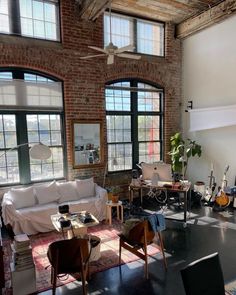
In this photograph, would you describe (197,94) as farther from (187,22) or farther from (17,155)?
(17,155)

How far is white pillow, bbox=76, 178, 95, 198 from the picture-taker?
5602 millimetres

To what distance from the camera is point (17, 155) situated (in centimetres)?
544

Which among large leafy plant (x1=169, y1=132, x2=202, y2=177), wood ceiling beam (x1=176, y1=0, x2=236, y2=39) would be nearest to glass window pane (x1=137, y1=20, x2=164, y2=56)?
wood ceiling beam (x1=176, y1=0, x2=236, y2=39)

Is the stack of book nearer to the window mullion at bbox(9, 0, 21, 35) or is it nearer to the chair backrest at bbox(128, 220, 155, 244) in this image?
the chair backrest at bbox(128, 220, 155, 244)

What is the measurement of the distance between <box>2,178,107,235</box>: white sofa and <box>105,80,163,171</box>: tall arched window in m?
1.16

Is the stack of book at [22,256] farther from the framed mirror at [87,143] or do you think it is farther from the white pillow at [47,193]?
the framed mirror at [87,143]

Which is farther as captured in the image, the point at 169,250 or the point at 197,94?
the point at 197,94

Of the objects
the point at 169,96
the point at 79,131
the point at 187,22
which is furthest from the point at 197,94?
the point at 79,131

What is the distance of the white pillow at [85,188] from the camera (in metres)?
5.60

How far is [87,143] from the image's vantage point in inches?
237

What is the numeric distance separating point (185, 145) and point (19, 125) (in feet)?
15.0

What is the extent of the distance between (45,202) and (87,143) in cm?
170

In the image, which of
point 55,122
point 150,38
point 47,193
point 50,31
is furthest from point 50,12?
point 47,193

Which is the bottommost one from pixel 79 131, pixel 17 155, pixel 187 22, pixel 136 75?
pixel 17 155
